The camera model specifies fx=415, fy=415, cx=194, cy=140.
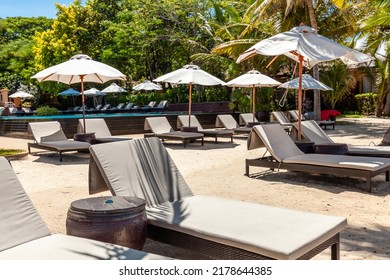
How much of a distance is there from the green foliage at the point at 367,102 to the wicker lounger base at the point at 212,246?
83.4 feet

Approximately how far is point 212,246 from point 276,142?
4430mm

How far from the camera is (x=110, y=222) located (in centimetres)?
312

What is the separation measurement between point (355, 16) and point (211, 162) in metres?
13.1

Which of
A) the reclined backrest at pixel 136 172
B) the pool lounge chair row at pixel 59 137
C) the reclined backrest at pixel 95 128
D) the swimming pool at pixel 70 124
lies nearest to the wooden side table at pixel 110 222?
the reclined backrest at pixel 136 172

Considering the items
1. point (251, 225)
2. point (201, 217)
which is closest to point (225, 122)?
point (201, 217)

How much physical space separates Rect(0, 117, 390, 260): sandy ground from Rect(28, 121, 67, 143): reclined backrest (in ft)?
2.18

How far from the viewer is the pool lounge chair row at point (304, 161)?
5969mm

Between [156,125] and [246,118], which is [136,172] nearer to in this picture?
[156,125]

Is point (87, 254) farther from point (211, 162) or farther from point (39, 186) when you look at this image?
point (211, 162)

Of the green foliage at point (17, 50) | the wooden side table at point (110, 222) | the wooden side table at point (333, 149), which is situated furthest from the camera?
the green foliage at point (17, 50)

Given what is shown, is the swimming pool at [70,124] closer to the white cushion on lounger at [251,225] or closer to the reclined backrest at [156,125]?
the reclined backrest at [156,125]
